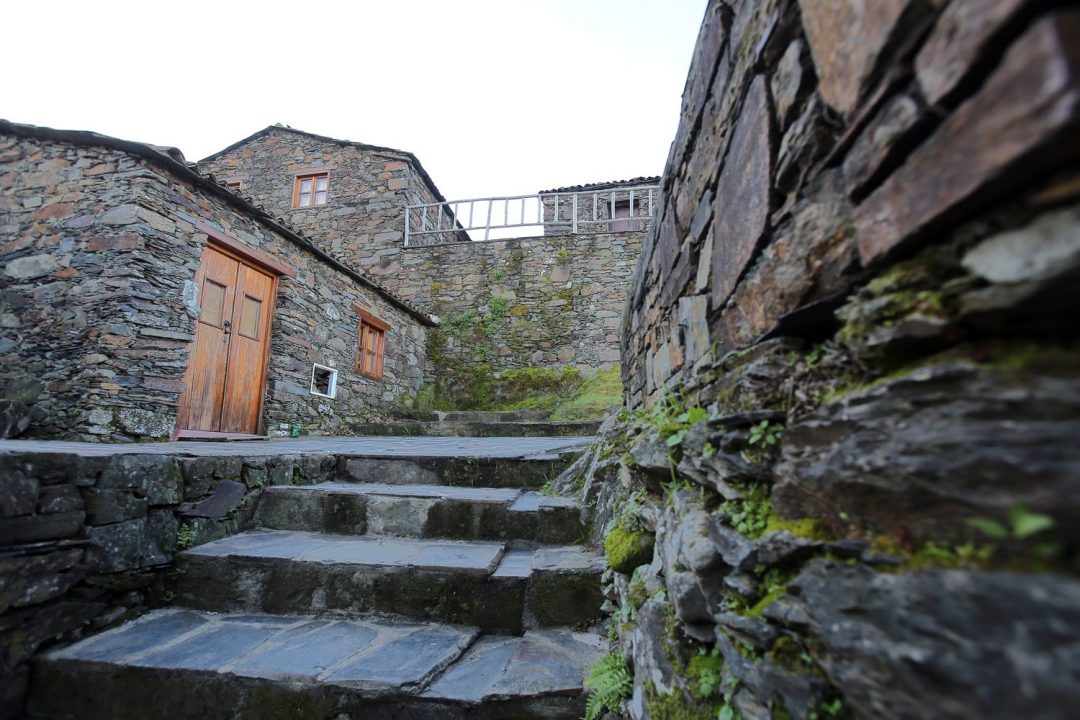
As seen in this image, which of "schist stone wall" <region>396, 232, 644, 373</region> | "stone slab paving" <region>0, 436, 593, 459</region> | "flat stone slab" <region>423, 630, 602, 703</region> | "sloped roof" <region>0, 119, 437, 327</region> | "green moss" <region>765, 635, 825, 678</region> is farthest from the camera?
"schist stone wall" <region>396, 232, 644, 373</region>

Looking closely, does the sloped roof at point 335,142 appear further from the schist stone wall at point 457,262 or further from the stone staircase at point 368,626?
the stone staircase at point 368,626

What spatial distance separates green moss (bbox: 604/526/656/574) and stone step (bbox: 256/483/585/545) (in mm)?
701

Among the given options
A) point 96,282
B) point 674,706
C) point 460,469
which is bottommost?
point 674,706

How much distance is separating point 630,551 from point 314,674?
1.19 metres

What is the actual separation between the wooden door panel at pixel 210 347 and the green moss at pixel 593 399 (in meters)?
4.52

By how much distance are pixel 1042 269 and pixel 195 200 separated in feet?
22.2

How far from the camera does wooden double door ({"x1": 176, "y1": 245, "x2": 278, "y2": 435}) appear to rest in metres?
5.29

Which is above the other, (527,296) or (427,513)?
(527,296)

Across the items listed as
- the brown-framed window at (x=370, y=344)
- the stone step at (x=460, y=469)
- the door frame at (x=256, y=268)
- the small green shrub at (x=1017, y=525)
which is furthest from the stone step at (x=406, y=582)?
the brown-framed window at (x=370, y=344)

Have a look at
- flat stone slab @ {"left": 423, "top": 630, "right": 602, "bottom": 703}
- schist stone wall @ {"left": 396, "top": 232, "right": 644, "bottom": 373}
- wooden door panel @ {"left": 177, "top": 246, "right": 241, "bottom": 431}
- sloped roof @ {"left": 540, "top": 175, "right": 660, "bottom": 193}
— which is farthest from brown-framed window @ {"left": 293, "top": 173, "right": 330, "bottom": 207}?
flat stone slab @ {"left": 423, "top": 630, "right": 602, "bottom": 703}

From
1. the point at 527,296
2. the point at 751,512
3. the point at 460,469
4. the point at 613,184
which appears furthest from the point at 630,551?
the point at 613,184

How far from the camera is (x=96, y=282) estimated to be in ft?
15.4

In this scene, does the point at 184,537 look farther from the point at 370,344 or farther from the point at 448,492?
the point at 370,344

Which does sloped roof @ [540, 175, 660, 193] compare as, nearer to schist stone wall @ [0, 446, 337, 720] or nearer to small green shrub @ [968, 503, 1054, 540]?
schist stone wall @ [0, 446, 337, 720]
